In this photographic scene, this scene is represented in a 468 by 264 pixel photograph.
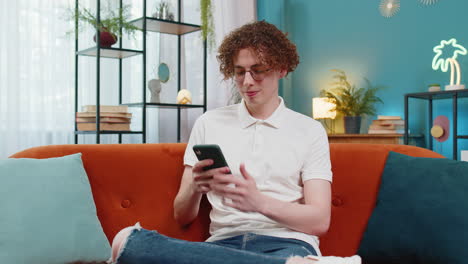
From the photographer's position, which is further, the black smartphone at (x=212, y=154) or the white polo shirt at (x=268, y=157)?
the white polo shirt at (x=268, y=157)

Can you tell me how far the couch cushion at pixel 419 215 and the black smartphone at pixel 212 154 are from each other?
1.97 feet

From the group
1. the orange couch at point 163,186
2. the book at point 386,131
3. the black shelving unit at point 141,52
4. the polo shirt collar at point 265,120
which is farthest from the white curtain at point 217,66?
the polo shirt collar at point 265,120

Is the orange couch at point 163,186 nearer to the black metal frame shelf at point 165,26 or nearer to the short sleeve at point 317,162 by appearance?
the short sleeve at point 317,162

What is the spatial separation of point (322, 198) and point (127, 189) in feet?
2.44

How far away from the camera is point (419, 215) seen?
4.56 ft

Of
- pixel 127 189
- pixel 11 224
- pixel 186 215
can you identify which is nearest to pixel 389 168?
pixel 186 215

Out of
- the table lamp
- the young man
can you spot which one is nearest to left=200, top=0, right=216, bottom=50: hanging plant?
the table lamp

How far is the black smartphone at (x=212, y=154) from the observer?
4.04 feet

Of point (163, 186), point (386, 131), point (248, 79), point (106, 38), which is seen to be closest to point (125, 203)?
point (163, 186)

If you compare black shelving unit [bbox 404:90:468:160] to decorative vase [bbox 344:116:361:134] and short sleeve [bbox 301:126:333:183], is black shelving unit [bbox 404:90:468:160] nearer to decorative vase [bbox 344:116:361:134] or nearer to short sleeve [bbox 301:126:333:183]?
decorative vase [bbox 344:116:361:134]

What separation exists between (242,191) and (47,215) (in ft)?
2.09

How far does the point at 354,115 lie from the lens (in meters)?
4.23

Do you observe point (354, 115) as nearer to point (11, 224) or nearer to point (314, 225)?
point (314, 225)

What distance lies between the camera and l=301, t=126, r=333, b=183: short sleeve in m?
1.47
